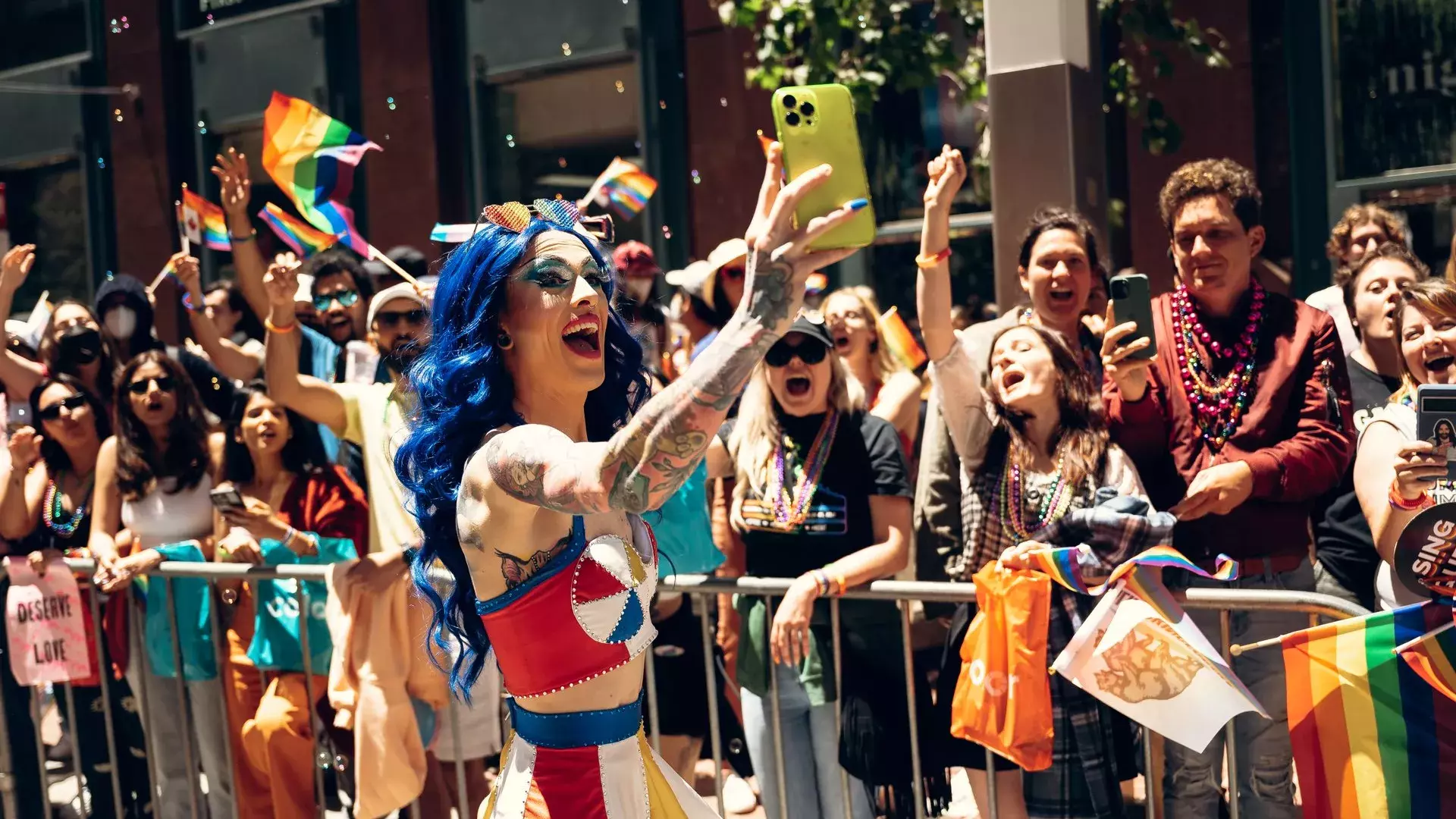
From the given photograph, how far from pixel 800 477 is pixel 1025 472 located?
0.71m

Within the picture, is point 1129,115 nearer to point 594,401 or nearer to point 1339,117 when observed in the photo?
point 1339,117

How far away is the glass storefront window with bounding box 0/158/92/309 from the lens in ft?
46.5

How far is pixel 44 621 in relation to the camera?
16.9 ft

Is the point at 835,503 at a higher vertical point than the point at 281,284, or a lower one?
lower

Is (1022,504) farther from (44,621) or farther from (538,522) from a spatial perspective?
(44,621)

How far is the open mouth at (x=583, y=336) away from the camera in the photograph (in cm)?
272

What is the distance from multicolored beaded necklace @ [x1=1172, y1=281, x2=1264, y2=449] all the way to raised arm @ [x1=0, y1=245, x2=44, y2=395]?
4384 mm

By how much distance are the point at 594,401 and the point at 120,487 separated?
292 cm

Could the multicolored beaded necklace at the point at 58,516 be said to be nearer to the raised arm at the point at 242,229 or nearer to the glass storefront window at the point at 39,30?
the raised arm at the point at 242,229

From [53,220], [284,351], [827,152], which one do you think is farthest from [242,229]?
[53,220]

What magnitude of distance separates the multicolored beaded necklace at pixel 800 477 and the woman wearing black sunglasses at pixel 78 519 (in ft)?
8.55

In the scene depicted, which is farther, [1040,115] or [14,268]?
[14,268]

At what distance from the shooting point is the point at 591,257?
278 centimetres

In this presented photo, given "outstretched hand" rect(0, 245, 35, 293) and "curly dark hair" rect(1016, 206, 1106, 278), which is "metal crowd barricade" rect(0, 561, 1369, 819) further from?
"outstretched hand" rect(0, 245, 35, 293)
